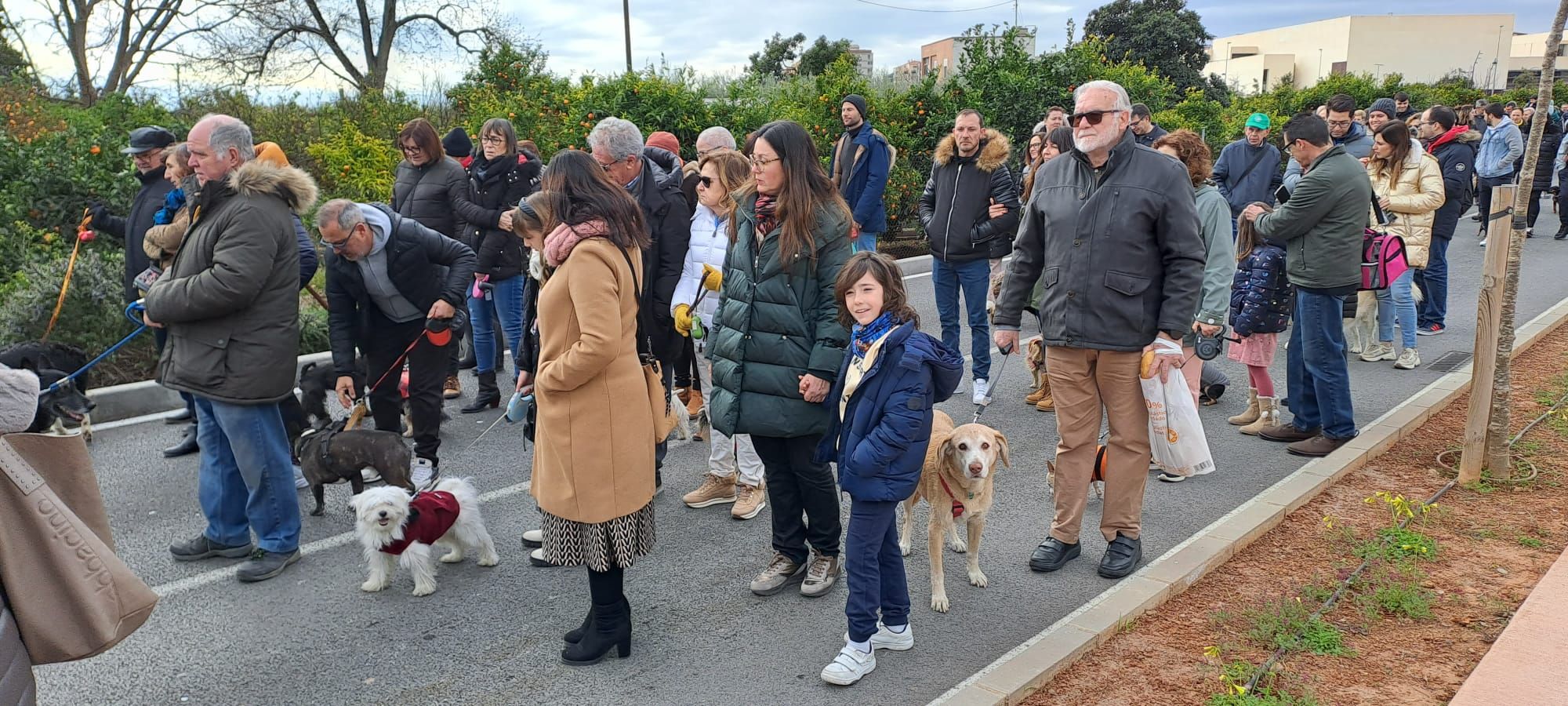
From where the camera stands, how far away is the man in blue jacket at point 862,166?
31.0 ft

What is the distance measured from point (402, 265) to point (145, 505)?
6.79ft

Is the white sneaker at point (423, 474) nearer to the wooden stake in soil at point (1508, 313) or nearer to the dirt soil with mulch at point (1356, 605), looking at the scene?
the dirt soil with mulch at point (1356, 605)

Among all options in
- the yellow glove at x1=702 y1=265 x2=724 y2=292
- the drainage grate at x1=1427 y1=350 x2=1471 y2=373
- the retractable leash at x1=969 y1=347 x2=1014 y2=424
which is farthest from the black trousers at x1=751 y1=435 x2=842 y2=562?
the drainage grate at x1=1427 y1=350 x2=1471 y2=373

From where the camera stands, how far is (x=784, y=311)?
4.28 metres

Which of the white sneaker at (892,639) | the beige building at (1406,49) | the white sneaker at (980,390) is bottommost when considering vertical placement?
the white sneaker at (892,639)

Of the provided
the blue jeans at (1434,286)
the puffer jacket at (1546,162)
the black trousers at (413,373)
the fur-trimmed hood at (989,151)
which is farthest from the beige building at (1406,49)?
the black trousers at (413,373)

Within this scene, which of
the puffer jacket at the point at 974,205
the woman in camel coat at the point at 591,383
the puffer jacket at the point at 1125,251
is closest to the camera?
the woman in camel coat at the point at 591,383

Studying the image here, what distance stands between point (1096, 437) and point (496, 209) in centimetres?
479

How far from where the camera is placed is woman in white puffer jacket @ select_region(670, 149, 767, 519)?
536 centimetres

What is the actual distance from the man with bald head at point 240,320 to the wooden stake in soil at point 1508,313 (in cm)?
608

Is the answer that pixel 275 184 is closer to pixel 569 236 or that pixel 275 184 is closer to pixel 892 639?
pixel 569 236

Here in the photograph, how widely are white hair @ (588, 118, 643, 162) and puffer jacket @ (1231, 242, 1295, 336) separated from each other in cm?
384

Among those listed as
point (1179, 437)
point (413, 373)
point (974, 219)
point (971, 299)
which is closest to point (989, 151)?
point (974, 219)

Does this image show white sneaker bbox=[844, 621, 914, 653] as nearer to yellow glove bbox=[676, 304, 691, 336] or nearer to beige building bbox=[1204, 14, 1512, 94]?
yellow glove bbox=[676, 304, 691, 336]
